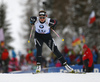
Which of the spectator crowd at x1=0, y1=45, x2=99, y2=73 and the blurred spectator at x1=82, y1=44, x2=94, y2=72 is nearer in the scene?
the blurred spectator at x1=82, y1=44, x2=94, y2=72

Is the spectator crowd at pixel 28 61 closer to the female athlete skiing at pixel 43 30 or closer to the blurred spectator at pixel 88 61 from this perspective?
the blurred spectator at pixel 88 61

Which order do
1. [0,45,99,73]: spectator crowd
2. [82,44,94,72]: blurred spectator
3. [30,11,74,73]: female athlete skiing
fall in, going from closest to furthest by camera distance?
[30,11,74,73]: female athlete skiing, [82,44,94,72]: blurred spectator, [0,45,99,73]: spectator crowd

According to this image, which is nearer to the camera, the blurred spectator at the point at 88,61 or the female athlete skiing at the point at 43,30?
the female athlete skiing at the point at 43,30

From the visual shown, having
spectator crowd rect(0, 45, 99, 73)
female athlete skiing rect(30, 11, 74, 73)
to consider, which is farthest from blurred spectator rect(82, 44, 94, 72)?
spectator crowd rect(0, 45, 99, 73)

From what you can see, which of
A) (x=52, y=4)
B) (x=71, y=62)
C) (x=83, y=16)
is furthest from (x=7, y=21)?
(x=71, y=62)

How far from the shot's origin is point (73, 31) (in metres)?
29.9

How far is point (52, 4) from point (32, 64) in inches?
640

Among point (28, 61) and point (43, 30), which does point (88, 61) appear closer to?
point (43, 30)

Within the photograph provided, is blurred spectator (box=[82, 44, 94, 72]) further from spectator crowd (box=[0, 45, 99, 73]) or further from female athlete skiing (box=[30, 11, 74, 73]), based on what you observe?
spectator crowd (box=[0, 45, 99, 73])

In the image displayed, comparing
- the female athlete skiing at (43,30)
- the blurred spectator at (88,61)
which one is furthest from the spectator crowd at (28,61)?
the female athlete skiing at (43,30)

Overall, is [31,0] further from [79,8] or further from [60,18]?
[79,8]

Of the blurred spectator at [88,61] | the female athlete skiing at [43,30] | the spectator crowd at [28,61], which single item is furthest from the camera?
the spectator crowd at [28,61]

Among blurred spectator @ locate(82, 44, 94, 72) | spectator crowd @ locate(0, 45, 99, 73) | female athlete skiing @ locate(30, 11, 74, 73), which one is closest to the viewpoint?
female athlete skiing @ locate(30, 11, 74, 73)

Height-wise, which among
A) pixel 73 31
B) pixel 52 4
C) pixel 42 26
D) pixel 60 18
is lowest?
pixel 42 26
